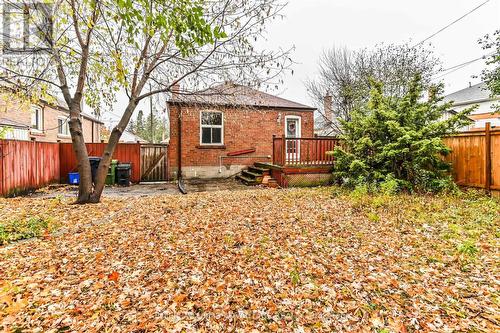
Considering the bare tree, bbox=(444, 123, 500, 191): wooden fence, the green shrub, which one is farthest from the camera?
the green shrub

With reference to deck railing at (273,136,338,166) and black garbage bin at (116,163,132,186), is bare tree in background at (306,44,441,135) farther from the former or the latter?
black garbage bin at (116,163,132,186)

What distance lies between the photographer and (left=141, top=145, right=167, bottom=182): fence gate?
→ 1182cm

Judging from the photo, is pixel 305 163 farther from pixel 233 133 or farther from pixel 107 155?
pixel 107 155

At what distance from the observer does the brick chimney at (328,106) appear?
51.9 feet

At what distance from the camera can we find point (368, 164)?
798 centimetres

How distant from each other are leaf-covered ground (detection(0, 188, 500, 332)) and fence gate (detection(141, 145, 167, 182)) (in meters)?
6.77

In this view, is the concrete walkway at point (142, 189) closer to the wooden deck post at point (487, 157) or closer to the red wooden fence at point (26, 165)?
the red wooden fence at point (26, 165)

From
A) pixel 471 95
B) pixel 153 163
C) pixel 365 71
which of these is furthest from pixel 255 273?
pixel 471 95

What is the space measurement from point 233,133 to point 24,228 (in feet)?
30.5

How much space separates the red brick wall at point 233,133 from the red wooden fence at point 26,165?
4783 millimetres

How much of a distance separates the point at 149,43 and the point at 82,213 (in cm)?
423

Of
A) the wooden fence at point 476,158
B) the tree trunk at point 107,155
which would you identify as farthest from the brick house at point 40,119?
Result: the wooden fence at point 476,158

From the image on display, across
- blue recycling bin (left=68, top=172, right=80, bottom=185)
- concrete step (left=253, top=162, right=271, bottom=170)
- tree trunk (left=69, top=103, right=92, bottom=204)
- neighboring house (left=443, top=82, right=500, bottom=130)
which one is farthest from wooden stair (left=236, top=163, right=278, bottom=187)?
neighboring house (left=443, top=82, right=500, bottom=130)

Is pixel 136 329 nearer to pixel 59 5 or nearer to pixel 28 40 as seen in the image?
pixel 59 5
